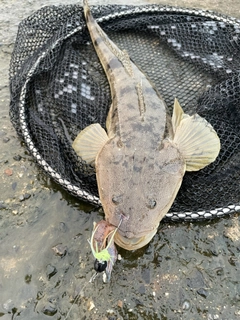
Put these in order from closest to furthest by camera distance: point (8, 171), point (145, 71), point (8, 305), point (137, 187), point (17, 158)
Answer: point (137, 187) → point (8, 305) → point (8, 171) → point (17, 158) → point (145, 71)

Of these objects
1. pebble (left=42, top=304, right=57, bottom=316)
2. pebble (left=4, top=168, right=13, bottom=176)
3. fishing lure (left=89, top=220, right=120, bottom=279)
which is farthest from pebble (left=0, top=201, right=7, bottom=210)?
fishing lure (left=89, top=220, right=120, bottom=279)

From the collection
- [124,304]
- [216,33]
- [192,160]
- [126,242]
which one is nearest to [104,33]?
[216,33]

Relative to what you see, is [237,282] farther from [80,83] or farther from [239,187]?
[80,83]

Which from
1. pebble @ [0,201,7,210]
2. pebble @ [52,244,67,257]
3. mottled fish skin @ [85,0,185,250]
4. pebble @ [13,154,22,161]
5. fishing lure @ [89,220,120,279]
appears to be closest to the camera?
fishing lure @ [89,220,120,279]

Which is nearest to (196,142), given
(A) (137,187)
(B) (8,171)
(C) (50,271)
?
(A) (137,187)

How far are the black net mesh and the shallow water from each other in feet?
0.84

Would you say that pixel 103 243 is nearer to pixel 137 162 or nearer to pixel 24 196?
pixel 137 162

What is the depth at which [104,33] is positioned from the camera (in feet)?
13.1

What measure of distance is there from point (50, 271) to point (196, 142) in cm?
163

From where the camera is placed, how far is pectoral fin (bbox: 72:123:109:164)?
2.90m

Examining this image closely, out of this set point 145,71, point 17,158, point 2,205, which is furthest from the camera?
point 145,71

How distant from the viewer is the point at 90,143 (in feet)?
9.55

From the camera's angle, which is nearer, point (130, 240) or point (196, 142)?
point (130, 240)

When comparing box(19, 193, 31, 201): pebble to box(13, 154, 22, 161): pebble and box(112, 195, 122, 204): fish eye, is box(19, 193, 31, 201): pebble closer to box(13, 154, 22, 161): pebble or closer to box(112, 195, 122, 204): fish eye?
box(13, 154, 22, 161): pebble
